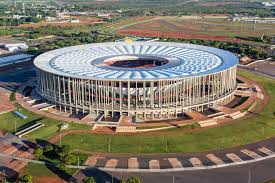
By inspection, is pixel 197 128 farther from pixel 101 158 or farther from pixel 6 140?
pixel 6 140

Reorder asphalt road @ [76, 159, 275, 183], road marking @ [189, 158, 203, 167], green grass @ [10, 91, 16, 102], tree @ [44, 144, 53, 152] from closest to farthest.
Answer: asphalt road @ [76, 159, 275, 183], road marking @ [189, 158, 203, 167], tree @ [44, 144, 53, 152], green grass @ [10, 91, 16, 102]

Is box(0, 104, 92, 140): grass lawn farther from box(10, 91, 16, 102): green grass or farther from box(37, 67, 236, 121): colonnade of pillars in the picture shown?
box(10, 91, 16, 102): green grass

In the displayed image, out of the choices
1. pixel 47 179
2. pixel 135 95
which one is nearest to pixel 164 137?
pixel 135 95

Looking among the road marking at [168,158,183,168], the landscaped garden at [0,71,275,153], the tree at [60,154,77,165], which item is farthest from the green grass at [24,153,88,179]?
the road marking at [168,158,183,168]

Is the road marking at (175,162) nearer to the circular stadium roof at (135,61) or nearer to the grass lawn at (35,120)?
the circular stadium roof at (135,61)

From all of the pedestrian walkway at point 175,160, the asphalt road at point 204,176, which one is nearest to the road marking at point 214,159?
the pedestrian walkway at point 175,160

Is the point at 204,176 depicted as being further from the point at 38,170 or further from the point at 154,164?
the point at 38,170
